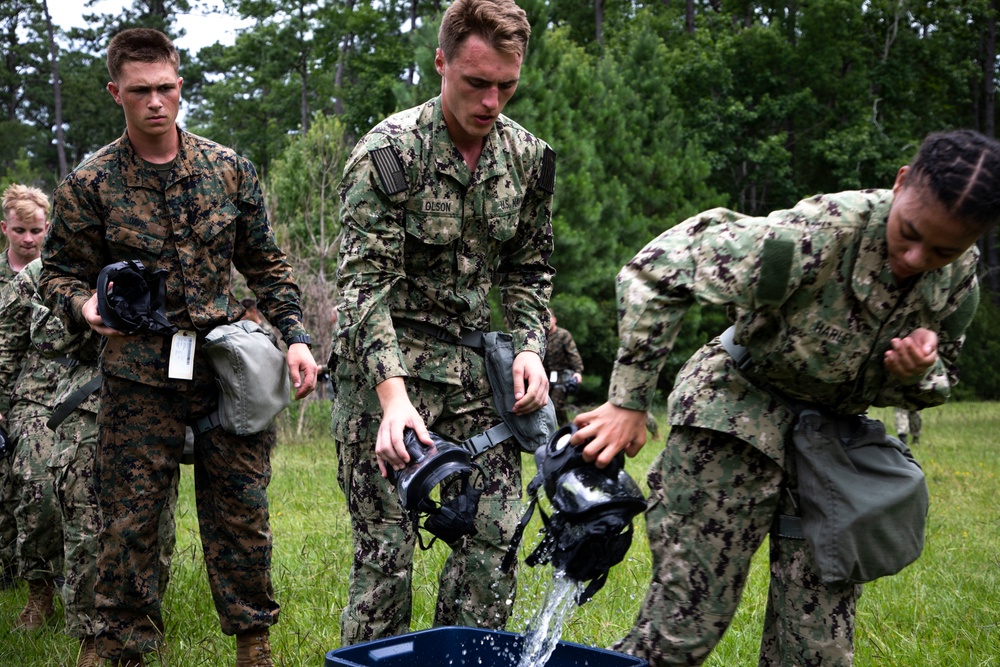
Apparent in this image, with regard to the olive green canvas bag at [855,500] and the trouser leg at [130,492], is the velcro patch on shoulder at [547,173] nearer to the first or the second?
the olive green canvas bag at [855,500]

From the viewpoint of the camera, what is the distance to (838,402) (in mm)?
3166

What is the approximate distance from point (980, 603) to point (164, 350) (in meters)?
4.19

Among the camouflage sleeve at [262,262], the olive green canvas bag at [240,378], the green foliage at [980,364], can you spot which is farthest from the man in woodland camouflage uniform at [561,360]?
the green foliage at [980,364]

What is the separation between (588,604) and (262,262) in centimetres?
241

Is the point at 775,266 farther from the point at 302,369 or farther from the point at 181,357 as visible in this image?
the point at 181,357

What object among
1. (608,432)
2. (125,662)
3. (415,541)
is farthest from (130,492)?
(608,432)

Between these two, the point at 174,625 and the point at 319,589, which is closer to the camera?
the point at 174,625

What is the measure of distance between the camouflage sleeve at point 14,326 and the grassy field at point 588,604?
51.5 inches

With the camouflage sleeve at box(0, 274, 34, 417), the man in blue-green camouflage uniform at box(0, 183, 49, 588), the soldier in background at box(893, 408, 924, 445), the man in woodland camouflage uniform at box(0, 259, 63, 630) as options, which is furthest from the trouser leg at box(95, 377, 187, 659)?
the soldier in background at box(893, 408, 924, 445)

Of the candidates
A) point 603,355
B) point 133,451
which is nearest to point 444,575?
point 133,451

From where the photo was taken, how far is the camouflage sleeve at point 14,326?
582 centimetres

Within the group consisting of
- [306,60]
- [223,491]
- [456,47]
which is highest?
[306,60]

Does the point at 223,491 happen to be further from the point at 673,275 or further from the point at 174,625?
the point at 673,275

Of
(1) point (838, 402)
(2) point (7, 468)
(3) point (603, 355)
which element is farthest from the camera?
(3) point (603, 355)
